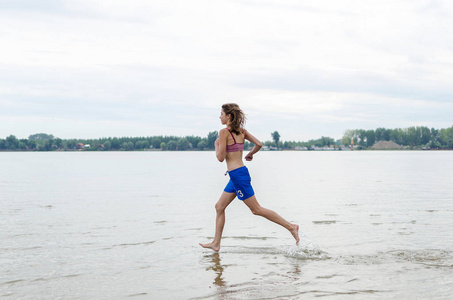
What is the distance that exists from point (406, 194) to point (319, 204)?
192 inches

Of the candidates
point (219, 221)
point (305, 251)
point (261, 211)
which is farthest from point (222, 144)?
point (305, 251)

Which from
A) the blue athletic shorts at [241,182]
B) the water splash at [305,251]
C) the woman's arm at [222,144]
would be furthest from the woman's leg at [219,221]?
the water splash at [305,251]

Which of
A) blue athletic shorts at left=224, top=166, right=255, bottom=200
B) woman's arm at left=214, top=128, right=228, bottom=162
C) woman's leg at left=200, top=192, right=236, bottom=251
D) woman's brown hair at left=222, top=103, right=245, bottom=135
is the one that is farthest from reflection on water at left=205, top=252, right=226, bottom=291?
woman's brown hair at left=222, top=103, right=245, bottom=135

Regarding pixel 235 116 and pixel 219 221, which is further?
pixel 219 221

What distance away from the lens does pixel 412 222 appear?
11.9 metres

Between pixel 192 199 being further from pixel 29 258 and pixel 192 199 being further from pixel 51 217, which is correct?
pixel 29 258

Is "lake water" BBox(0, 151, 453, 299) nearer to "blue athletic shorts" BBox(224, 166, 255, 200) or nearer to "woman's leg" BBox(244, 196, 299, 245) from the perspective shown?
"woman's leg" BBox(244, 196, 299, 245)

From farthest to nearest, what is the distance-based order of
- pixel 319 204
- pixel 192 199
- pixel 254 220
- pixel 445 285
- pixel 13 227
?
pixel 192 199
pixel 319 204
pixel 254 220
pixel 13 227
pixel 445 285

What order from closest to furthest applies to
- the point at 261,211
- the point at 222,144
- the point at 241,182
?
the point at 222,144, the point at 241,182, the point at 261,211

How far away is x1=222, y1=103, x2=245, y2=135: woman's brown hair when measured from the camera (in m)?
7.90

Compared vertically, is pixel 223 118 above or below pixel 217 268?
above

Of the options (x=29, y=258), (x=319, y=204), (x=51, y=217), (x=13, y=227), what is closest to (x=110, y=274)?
(x=29, y=258)

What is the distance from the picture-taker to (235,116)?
7.90 meters

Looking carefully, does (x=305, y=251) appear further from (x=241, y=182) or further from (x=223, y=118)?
(x=223, y=118)
